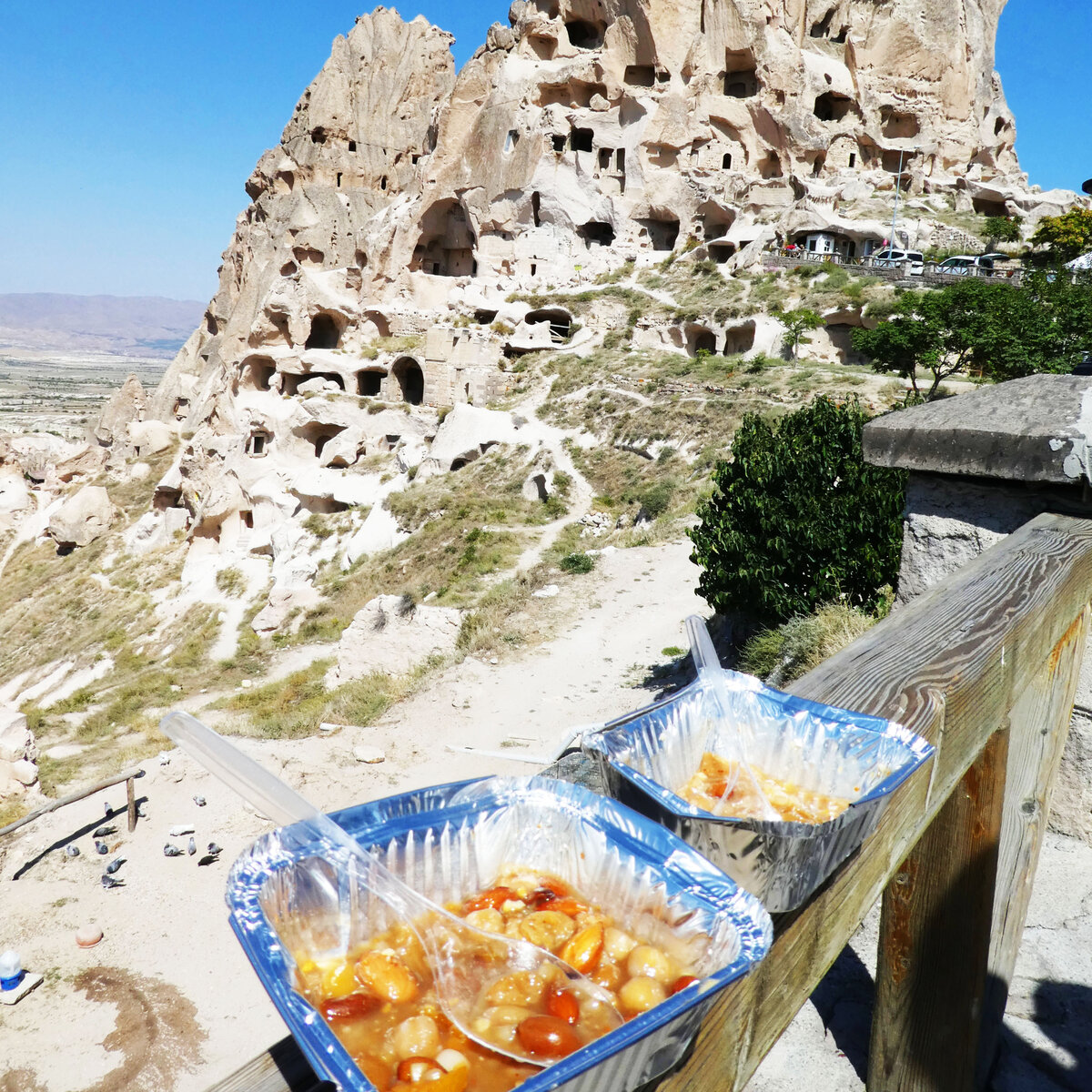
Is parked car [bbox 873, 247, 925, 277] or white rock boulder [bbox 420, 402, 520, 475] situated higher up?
parked car [bbox 873, 247, 925, 277]

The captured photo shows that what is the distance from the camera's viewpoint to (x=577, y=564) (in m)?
12.3

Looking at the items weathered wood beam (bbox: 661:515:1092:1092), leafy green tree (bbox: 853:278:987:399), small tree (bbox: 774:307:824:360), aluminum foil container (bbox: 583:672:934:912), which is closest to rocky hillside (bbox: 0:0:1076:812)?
small tree (bbox: 774:307:824:360)

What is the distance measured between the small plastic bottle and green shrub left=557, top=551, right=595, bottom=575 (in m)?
8.20

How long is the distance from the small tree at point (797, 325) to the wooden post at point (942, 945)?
75.3 feet

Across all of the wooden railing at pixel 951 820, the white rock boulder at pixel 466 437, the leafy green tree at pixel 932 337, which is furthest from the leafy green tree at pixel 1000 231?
the wooden railing at pixel 951 820

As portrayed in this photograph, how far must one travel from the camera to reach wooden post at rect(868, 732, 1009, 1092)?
1452 millimetres

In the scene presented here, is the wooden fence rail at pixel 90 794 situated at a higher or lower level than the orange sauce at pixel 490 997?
lower

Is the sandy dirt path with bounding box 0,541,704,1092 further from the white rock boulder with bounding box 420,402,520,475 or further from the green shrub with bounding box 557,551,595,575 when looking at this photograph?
the white rock boulder with bounding box 420,402,520,475

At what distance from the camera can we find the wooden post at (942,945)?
1452mm

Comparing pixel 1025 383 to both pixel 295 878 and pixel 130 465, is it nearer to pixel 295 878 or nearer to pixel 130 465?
pixel 295 878

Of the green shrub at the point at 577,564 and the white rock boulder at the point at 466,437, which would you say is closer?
the green shrub at the point at 577,564

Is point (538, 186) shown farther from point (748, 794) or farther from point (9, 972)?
point (748, 794)

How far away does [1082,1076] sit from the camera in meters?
1.84

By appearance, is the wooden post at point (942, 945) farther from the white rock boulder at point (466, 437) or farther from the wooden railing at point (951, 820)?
the white rock boulder at point (466, 437)
